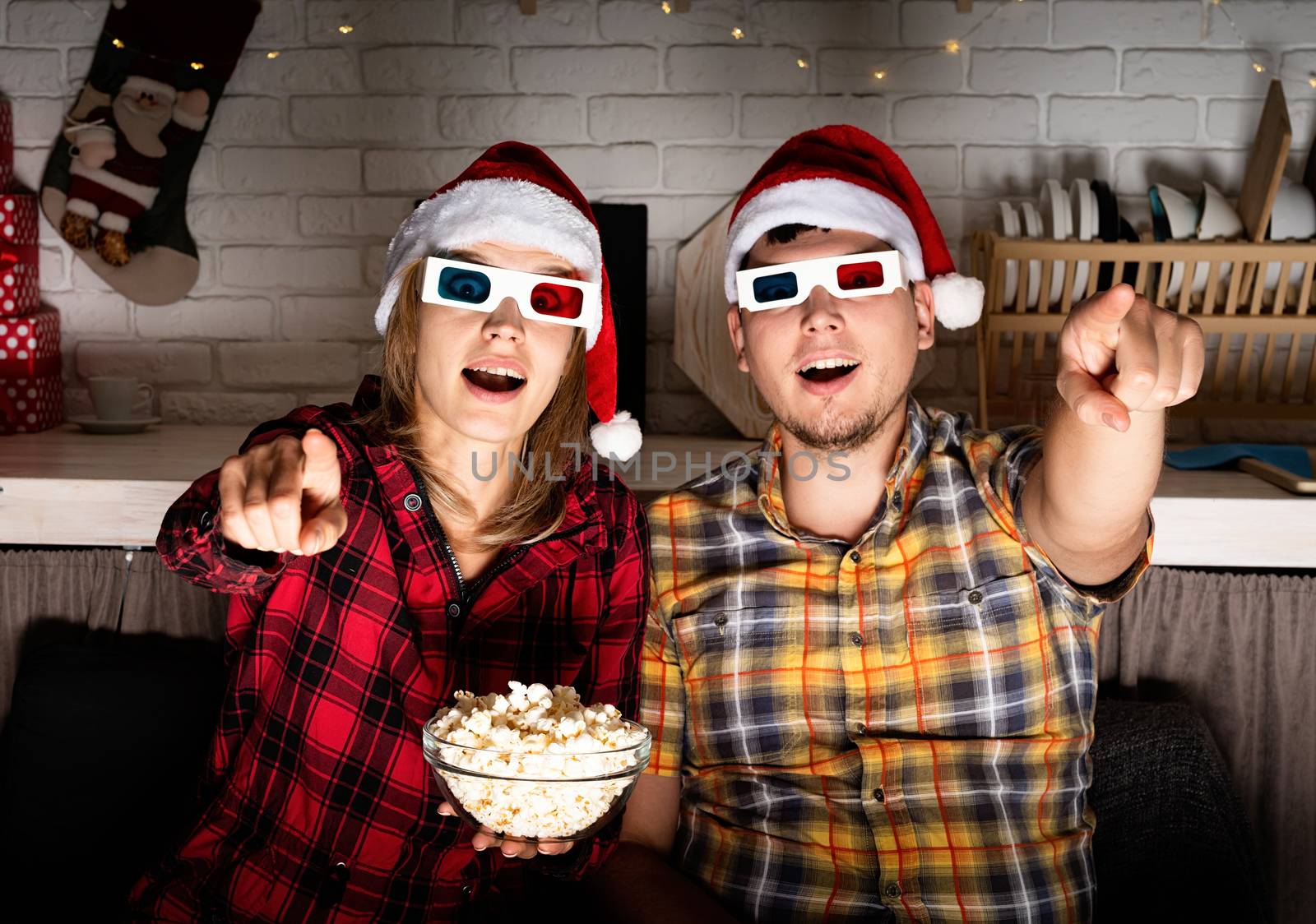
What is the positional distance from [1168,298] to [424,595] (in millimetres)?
1374

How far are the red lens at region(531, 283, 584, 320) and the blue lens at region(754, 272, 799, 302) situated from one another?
0.76ft

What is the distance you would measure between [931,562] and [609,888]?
58 centimetres

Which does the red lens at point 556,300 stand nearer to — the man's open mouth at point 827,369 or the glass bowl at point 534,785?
the man's open mouth at point 827,369

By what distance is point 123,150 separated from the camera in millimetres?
2203

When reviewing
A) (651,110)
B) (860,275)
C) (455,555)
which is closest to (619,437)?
(455,555)

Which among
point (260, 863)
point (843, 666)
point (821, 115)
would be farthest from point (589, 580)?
point (821, 115)

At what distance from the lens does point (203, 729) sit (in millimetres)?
1700

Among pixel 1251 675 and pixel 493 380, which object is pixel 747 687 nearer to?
pixel 493 380

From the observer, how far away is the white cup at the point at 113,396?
212cm

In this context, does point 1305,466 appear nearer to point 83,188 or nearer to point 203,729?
point 203,729

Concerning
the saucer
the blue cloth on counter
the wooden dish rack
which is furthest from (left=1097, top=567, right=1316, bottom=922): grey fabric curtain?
the saucer

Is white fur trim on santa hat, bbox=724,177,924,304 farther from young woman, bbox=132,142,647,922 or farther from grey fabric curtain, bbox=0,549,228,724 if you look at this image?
grey fabric curtain, bbox=0,549,228,724

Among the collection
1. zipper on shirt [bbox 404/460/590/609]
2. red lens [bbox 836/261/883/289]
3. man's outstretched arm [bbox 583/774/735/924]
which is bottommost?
man's outstretched arm [bbox 583/774/735/924]

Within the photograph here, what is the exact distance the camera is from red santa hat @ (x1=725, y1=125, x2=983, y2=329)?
61.3 inches
